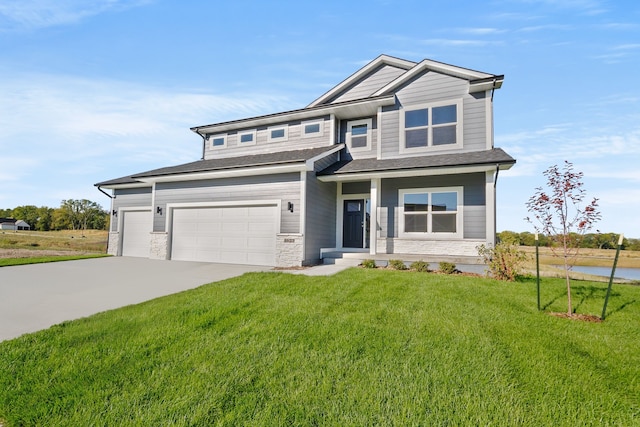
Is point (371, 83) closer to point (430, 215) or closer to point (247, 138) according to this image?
point (247, 138)

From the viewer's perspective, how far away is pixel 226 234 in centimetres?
1077

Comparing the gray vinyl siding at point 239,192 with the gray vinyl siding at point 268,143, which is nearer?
the gray vinyl siding at point 239,192

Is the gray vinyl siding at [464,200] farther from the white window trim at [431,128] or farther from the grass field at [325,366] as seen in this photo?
the grass field at [325,366]

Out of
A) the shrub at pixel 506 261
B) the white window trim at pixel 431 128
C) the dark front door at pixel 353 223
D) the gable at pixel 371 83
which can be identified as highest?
the gable at pixel 371 83

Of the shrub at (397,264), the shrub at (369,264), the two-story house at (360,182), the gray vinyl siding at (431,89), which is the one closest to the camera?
the shrub at (397,264)

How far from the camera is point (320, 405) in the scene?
223 centimetres

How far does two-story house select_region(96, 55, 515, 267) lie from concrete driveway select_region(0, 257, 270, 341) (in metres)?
1.78

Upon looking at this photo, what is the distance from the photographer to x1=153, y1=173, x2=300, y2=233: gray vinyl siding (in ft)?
31.8

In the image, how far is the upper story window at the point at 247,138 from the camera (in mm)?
13352

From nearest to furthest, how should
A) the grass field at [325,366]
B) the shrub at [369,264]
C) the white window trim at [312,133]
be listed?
1. the grass field at [325,366]
2. the shrub at [369,264]
3. the white window trim at [312,133]

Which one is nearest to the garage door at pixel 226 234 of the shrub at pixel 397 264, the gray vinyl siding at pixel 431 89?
the shrub at pixel 397 264

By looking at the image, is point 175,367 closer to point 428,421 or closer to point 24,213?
Result: point 428,421

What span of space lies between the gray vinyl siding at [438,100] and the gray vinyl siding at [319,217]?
8.97ft

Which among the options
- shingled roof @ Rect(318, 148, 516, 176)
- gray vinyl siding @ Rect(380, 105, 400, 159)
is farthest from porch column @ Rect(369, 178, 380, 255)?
gray vinyl siding @ Rect(380, 105, 400, 159)
